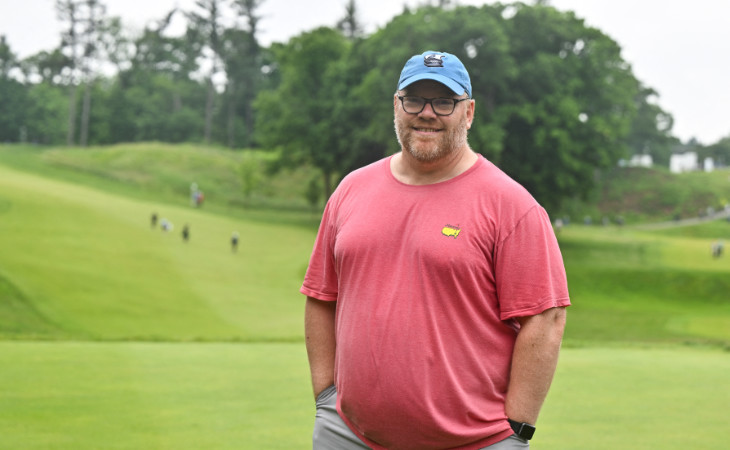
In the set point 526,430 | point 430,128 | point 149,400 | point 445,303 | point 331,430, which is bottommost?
point 149,400

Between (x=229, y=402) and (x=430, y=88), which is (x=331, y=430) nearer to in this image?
(x=430, y=88)

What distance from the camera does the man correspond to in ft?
9.72

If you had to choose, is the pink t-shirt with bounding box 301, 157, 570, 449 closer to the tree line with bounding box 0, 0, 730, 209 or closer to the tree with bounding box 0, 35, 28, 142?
the tree line with bounding box 0, 0, 730, 209

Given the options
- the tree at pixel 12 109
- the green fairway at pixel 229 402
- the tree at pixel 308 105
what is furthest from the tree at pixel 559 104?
the tree at pixel 12 109

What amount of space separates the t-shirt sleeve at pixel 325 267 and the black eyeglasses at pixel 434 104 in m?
0.54

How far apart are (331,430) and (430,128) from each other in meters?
1.25

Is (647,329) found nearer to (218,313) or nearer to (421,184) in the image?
(218,313)

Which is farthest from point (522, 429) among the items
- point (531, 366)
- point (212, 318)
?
point (212, 318)

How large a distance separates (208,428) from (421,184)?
11.7ft

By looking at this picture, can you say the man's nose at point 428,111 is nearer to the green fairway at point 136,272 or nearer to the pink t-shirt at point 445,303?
the pink t-shirt at point 445,303

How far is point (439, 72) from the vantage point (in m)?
A: 3.18

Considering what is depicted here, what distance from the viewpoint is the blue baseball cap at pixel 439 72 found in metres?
3.17

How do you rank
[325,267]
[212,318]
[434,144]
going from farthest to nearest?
1. [212,318]
2. [325,267]
3. [434,144]

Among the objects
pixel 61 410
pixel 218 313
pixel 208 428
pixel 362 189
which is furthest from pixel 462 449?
pixel 218 313
